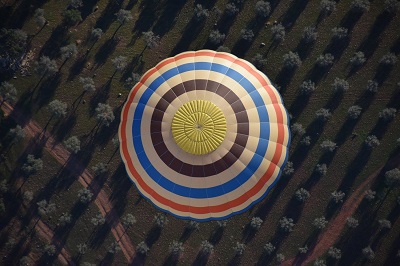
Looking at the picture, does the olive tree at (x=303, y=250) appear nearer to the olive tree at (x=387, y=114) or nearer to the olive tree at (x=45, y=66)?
the olive tree at (x=387, y=114)

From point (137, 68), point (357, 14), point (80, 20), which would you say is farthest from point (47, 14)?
point (357, 14)

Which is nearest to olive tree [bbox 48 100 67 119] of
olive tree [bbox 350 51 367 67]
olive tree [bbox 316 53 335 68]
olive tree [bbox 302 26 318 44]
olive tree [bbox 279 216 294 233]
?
olive tree [bbox 279 216 294 233]

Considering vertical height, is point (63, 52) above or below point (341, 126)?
below

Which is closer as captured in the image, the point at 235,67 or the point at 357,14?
the point at 235,67

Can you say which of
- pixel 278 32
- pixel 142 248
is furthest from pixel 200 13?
pixel 142 248

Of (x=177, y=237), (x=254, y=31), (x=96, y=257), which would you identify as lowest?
(x=96, y=257)

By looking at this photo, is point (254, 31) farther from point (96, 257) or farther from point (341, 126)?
point (96, 257)
